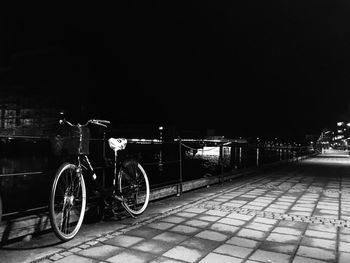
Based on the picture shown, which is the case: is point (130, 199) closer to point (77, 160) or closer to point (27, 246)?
point (77, 160)

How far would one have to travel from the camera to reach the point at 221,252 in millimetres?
3824

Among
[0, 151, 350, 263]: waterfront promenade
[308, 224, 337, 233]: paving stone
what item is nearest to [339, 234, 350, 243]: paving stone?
[0, 151, 350, 263]: waterfront promenade

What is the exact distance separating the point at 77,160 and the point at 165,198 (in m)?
3.30

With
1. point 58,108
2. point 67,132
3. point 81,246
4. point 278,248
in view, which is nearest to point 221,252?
point 278,248

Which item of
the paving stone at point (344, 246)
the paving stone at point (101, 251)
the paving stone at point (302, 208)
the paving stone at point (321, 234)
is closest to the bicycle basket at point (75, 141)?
the paving stone at point (101, 251)

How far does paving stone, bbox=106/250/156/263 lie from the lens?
138 inches

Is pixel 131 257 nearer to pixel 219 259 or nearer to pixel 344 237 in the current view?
pixel 219 259

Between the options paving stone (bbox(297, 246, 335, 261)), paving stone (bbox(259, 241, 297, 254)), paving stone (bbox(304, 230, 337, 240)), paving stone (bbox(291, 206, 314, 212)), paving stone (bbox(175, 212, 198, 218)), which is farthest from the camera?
paving stone (bbox(291, 206, 314, 212))

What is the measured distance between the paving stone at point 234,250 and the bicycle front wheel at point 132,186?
73.2 inches

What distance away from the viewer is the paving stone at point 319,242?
162 inches

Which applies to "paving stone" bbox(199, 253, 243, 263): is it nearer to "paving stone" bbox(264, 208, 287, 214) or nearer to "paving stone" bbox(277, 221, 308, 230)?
"paving stone" bbox(277, 221, 308, 230)

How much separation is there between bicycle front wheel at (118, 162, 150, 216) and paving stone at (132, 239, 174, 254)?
1237mm

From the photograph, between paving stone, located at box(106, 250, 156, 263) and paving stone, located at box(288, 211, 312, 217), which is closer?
paving stone, located at box(106, 250, 156, 263)

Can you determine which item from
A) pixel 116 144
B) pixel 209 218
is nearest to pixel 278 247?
pixel 209 218
